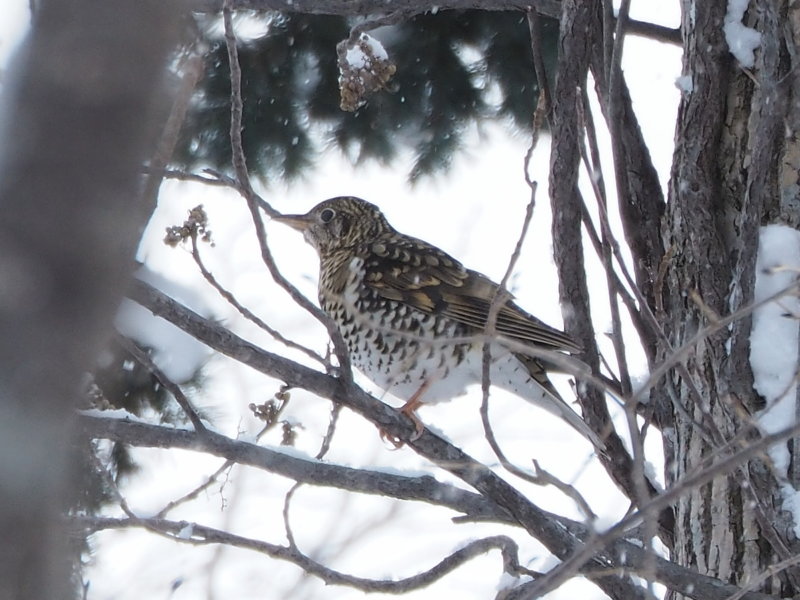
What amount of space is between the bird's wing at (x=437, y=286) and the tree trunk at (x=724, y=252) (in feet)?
3.17

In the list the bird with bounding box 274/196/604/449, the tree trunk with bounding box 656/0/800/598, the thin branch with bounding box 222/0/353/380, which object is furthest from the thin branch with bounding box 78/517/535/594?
the bird with bounding box 274/196/604/449

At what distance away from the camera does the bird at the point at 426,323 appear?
3.87m

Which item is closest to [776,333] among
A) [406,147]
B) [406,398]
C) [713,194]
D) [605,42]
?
[713,194]

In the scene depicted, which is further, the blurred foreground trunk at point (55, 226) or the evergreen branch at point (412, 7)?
the evergreen branch at point (412, 7)

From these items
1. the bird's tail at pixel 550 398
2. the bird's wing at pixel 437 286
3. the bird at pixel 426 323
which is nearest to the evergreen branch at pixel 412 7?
the bird at pixel 426 323

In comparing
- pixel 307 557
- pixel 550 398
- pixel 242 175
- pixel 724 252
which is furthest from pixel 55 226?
pixel 550 398

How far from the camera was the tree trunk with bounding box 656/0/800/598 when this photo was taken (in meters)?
2.59

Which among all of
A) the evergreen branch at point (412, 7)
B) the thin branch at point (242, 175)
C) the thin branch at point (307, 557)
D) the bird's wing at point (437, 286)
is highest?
the evergreen branch at point (412, 7)

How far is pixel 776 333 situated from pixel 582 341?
2.50 ft

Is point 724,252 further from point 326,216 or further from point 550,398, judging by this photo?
point 326,216

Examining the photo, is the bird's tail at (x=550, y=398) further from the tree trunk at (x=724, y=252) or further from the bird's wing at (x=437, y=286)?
the tree trunk at (x=724, y=252)

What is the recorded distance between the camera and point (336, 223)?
16.2 feet

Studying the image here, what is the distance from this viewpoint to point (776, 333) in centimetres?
266

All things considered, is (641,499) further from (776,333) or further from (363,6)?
(363,6)
